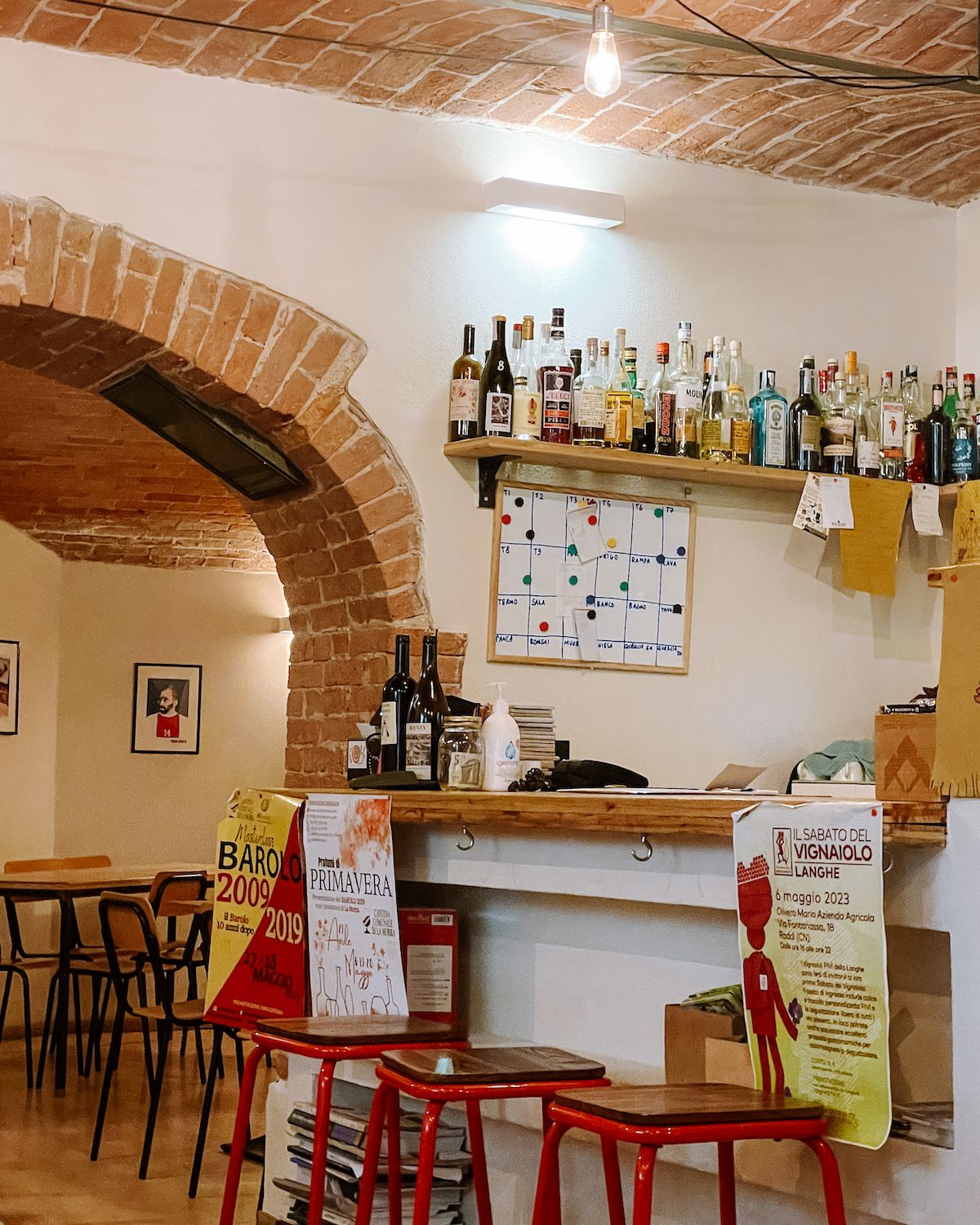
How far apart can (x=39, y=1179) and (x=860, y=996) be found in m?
3.43

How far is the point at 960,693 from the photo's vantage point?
84.7 inches

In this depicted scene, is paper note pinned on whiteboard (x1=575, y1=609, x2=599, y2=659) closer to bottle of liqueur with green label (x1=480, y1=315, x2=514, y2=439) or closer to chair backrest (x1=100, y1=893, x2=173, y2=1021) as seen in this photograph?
bottle of liqueur with green label (x1=480, y1=315, x2=514, y2=439)

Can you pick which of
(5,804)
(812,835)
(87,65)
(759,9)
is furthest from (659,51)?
(5,804)

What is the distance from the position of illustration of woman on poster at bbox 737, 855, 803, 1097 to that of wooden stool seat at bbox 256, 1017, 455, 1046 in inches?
24.7

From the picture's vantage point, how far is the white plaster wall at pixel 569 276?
3996 mm

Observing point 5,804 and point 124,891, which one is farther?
point 5,804

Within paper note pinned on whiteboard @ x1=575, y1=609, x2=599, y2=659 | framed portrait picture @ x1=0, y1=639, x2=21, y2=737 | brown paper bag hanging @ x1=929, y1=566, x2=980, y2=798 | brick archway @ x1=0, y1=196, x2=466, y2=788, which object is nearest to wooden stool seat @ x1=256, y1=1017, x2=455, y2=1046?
brown paper bag hanging @ x1=929, y1=566, x2=980, y2=798

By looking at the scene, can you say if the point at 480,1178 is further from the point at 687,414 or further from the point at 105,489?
the point at 105,489

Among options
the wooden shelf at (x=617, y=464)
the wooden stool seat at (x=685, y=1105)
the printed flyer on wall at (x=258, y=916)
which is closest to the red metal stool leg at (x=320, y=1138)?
the wooden stool seat at (x=685, y=1105)

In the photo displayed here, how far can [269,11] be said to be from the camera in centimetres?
371

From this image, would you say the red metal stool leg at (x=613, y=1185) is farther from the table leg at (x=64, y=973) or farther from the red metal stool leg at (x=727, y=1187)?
the table leg at (x=64, y=973)

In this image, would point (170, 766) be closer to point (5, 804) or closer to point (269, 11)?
point (5, 804)

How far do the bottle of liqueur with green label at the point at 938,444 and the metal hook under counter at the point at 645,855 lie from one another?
2.37 meters

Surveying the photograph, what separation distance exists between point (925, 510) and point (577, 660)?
1.17 metres
